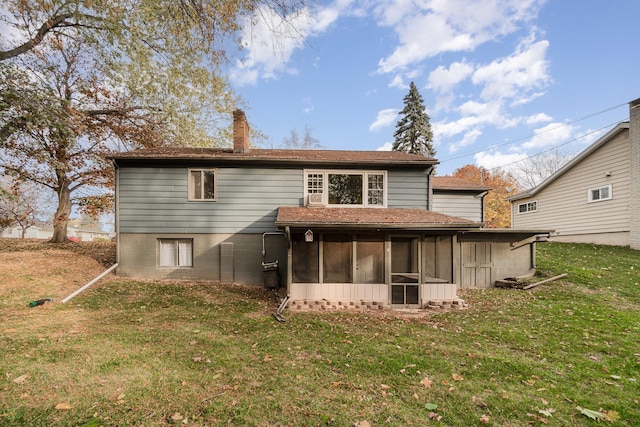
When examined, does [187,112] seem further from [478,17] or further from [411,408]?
[411,408]

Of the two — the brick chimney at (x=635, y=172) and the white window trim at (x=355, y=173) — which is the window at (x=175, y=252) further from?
the brick chimney at (x=635, y=172)

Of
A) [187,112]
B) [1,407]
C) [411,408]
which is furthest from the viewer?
[187,112]

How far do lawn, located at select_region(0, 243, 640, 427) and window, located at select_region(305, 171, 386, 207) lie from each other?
14.4 ft

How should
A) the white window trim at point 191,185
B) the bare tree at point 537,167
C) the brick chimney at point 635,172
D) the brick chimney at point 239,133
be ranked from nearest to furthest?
the white window trim at point 191,185
the brick chimney at point 239,133
the brick chimney at point 635,172
the bare tree at point 537,167

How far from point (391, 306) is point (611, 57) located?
1493 cm

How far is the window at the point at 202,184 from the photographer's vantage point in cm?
1056

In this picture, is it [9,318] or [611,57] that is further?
[611,57]

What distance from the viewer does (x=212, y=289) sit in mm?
9445

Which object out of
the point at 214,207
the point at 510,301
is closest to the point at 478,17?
the point at 510,301

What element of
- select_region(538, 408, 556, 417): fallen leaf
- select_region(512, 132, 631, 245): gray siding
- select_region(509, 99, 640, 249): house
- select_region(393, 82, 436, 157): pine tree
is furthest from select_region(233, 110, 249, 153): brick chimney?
select_region(393, 82, 436, 157): pine tree

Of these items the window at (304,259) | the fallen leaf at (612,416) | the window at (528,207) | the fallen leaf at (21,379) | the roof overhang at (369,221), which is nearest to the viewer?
the fallen leaf at (612,416)

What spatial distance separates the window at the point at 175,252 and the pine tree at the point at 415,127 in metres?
23.5

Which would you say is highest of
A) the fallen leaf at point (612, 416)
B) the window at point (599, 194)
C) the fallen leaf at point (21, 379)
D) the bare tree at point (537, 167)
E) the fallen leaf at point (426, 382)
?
the bare tree at point (537, 167)

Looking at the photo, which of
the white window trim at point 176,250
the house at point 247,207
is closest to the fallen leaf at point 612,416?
the house at point 247,207
